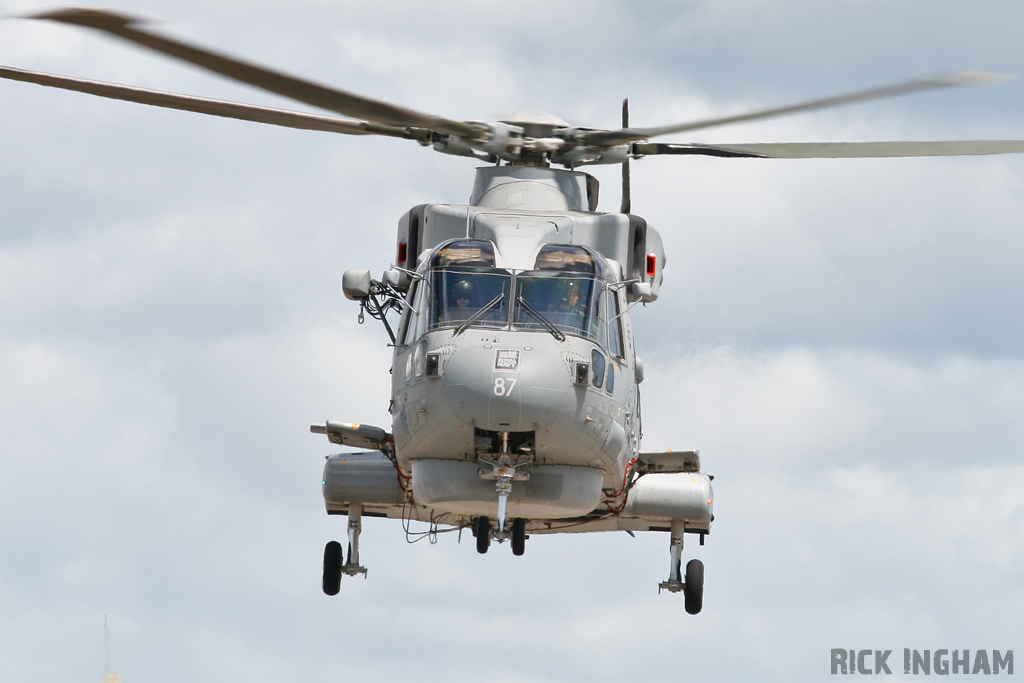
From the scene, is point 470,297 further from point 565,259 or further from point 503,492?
point 503,492

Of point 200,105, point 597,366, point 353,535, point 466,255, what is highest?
point 200,105

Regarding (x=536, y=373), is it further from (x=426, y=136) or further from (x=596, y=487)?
(x=426, y=136)

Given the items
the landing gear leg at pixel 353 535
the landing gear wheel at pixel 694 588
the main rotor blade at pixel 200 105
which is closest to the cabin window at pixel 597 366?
the main rotor blade at pixel 200 105

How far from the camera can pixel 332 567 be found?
70.2 ft

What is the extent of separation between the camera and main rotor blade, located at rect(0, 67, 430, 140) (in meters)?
15.9

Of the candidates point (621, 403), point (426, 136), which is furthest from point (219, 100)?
point (621, 403)

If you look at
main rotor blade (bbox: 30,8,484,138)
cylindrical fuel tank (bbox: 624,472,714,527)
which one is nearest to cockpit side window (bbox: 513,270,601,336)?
main rotor blade (bbox: 30,8,484,138)

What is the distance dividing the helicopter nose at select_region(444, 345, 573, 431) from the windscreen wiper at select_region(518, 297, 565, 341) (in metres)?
0.38

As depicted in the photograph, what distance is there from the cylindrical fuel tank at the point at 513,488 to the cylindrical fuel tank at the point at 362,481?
137 inches

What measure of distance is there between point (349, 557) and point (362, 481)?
1278mm

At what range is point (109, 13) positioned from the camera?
898 cm

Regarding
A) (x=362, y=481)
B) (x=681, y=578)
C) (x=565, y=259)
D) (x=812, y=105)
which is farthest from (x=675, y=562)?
(x=812, y=105)

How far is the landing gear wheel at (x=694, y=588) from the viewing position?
21281 millimetres

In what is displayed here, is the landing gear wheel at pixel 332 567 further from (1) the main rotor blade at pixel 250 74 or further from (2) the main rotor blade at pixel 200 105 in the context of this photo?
(1) the main rotor blade at pixel 250 74
